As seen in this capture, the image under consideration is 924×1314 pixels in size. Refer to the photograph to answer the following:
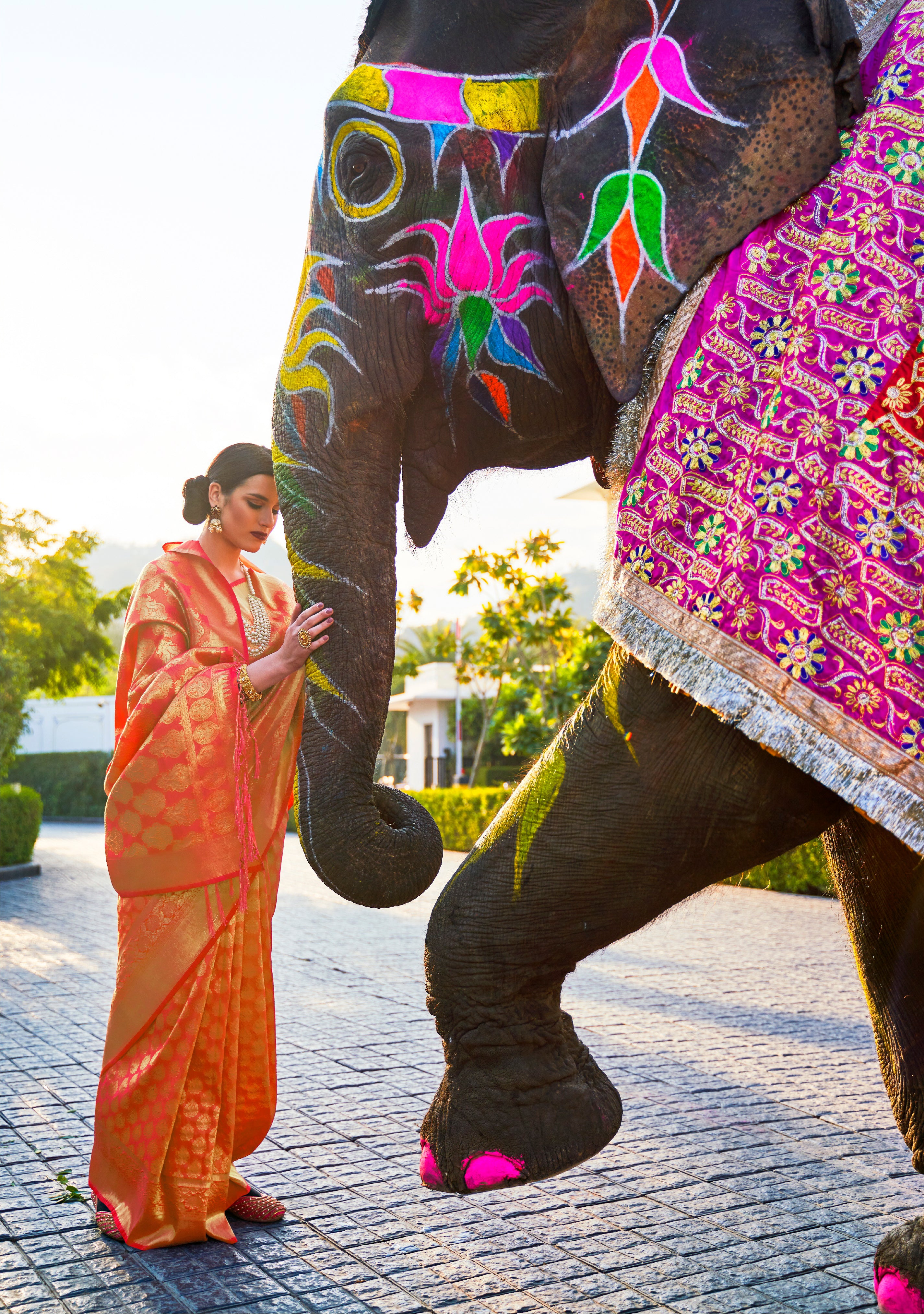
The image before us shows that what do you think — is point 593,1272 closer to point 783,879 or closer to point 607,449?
point 607,449

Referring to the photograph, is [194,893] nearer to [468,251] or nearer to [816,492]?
[468,251]

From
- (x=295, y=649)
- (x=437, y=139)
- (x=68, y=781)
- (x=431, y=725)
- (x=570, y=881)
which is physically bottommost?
(x=68, y=781)

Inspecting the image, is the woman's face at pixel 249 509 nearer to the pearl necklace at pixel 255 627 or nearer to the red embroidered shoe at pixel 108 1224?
the pearl necklace at pixel 255 627

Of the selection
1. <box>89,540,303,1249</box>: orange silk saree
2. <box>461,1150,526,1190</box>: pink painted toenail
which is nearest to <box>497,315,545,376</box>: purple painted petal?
<box>461,1150,526,1190</box>: pink painted toenail

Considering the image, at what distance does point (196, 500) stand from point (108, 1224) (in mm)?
1928

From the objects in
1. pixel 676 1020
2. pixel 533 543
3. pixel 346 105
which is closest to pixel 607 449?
pixel 346 105

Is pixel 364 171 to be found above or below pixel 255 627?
above

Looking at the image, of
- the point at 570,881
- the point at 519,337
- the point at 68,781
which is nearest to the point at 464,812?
the point at 519,337

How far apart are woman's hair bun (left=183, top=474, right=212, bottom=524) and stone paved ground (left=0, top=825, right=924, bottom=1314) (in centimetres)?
173

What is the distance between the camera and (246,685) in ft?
10.5

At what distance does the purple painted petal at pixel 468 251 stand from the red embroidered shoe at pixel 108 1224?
2.53m

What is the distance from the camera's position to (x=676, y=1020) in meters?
6.16

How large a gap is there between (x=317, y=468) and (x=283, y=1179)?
2.53 m

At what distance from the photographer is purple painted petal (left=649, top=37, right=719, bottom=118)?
1675mm
